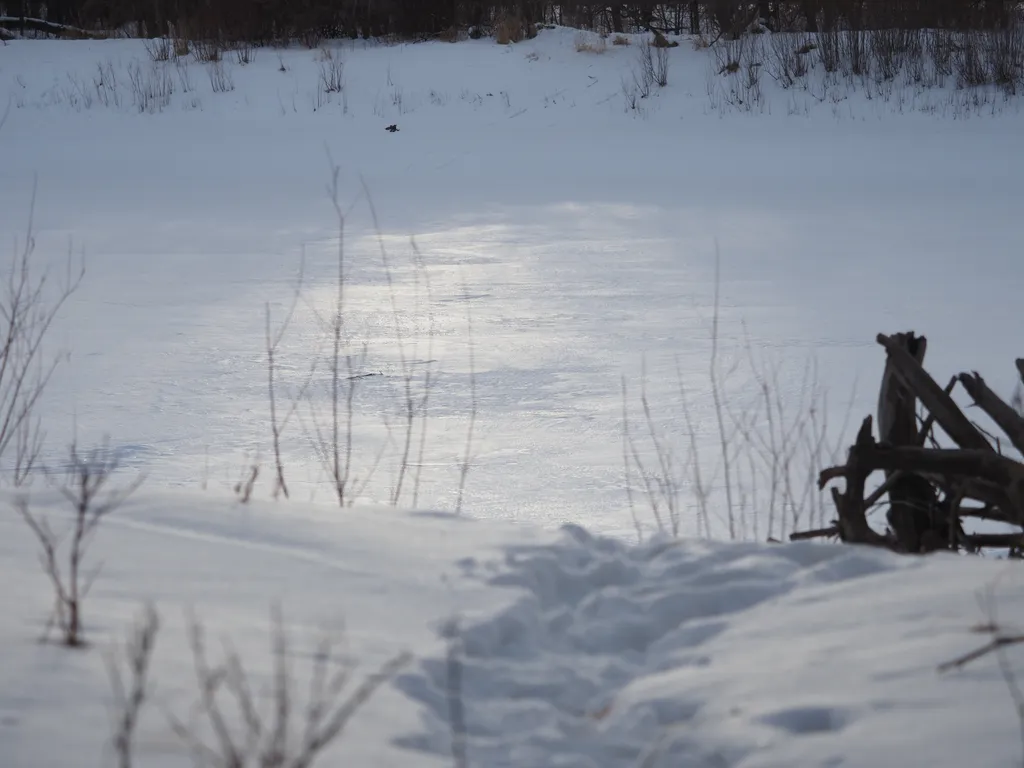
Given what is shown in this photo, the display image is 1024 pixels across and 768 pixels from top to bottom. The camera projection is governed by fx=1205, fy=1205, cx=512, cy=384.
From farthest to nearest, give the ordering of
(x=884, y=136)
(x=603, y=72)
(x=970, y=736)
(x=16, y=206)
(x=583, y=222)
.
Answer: (x=603, y=72) → (x=884, y=136) → (x=16, y=206) → (x=583, y=222) → (x=970, y=736)

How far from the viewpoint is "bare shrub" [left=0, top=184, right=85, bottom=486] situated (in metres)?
4.19

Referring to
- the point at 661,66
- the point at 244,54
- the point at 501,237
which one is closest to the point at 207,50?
the point at 244,54

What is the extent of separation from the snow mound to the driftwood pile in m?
0.21

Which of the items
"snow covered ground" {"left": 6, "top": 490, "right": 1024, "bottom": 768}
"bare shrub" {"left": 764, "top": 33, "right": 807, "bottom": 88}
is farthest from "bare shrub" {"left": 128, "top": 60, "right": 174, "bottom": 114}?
"snow covered ground" {"left": 6, "top": 490, "right": 1024, "bottom": 768}

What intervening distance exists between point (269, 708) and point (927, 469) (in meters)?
1.53

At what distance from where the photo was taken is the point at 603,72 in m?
17.4

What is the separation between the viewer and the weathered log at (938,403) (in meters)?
2.82

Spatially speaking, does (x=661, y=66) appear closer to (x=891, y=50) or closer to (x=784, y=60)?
(x=784, y=60)

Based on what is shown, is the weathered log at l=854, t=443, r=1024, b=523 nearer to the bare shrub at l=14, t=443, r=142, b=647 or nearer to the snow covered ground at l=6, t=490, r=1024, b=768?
the snow covered ground at l=6, t=490, r=1024, b=768

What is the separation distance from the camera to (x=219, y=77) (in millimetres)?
17719

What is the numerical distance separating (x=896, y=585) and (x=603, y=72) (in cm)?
1567

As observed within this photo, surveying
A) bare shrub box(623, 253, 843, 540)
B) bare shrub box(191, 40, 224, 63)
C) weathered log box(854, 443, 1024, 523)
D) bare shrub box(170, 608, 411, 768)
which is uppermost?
bare shrub box(191, 40, 224, 63)

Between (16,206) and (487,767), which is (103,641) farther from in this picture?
(16,206)

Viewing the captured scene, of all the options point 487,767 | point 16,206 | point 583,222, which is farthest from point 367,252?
point 487,767
